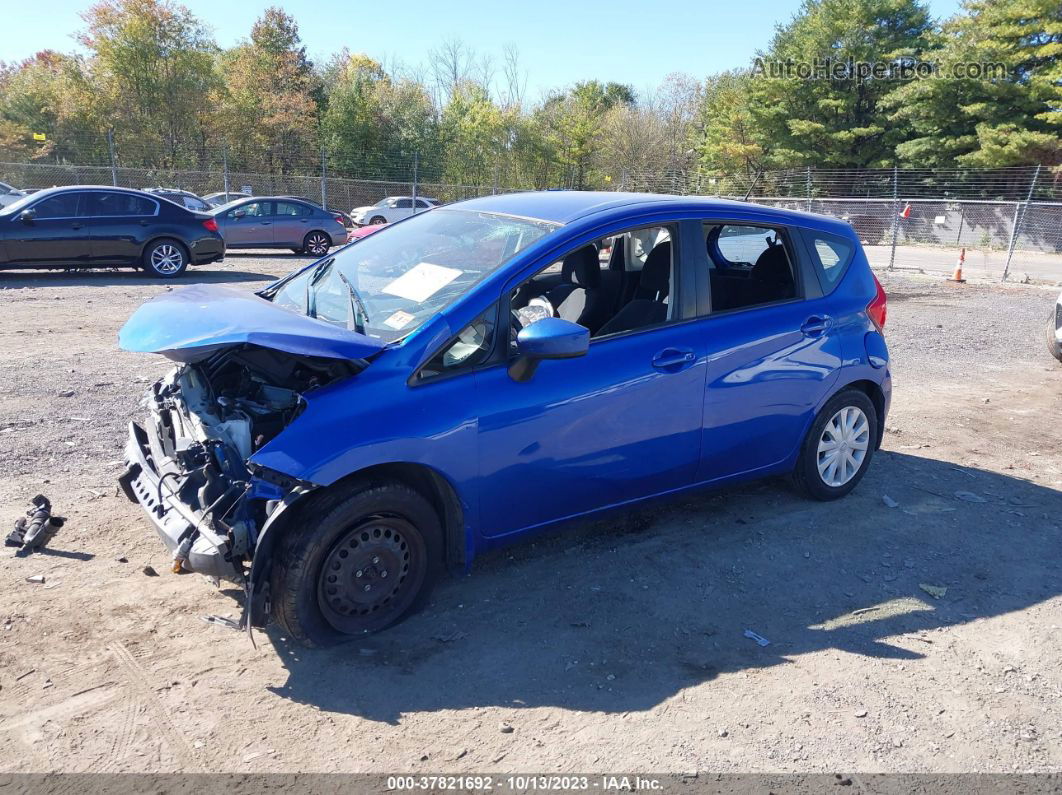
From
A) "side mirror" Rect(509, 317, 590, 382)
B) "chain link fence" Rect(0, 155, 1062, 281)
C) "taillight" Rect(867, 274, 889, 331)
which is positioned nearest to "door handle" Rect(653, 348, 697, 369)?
"side mirror" Rect(509, 317, 590, 382)

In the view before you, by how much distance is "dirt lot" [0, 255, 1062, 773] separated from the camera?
2912 millimetres

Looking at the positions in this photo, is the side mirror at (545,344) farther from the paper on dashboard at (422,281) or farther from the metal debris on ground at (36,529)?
the metal debris on ground at (36,529)

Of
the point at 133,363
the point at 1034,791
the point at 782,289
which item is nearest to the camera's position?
the point at 1034,791

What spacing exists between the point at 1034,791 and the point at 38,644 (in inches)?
150

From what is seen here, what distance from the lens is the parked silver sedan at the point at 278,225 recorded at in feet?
62.6

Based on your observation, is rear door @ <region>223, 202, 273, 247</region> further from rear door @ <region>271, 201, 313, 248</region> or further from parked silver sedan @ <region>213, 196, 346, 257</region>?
rear door @ <region>271, 201, 313, 248</region>

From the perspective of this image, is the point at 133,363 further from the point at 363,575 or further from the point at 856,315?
the point at 856,315

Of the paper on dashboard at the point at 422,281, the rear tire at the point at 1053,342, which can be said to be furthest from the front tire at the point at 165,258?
the rear tire at the point at 1053,342

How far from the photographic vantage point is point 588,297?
4.76m

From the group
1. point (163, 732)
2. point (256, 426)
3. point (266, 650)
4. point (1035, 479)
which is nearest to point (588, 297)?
point (256, 426)

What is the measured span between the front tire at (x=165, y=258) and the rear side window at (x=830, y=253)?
481 inches

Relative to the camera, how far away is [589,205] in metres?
4.35

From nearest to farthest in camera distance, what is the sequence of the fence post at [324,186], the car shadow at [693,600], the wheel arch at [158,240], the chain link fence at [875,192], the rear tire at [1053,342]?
the car shadow at [693,600], the rear tire at [1053,342], the wheel arch at [158,240], the chain link fence at [875,192], the fence post at [324,186]

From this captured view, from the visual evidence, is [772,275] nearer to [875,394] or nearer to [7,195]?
[875,394]
